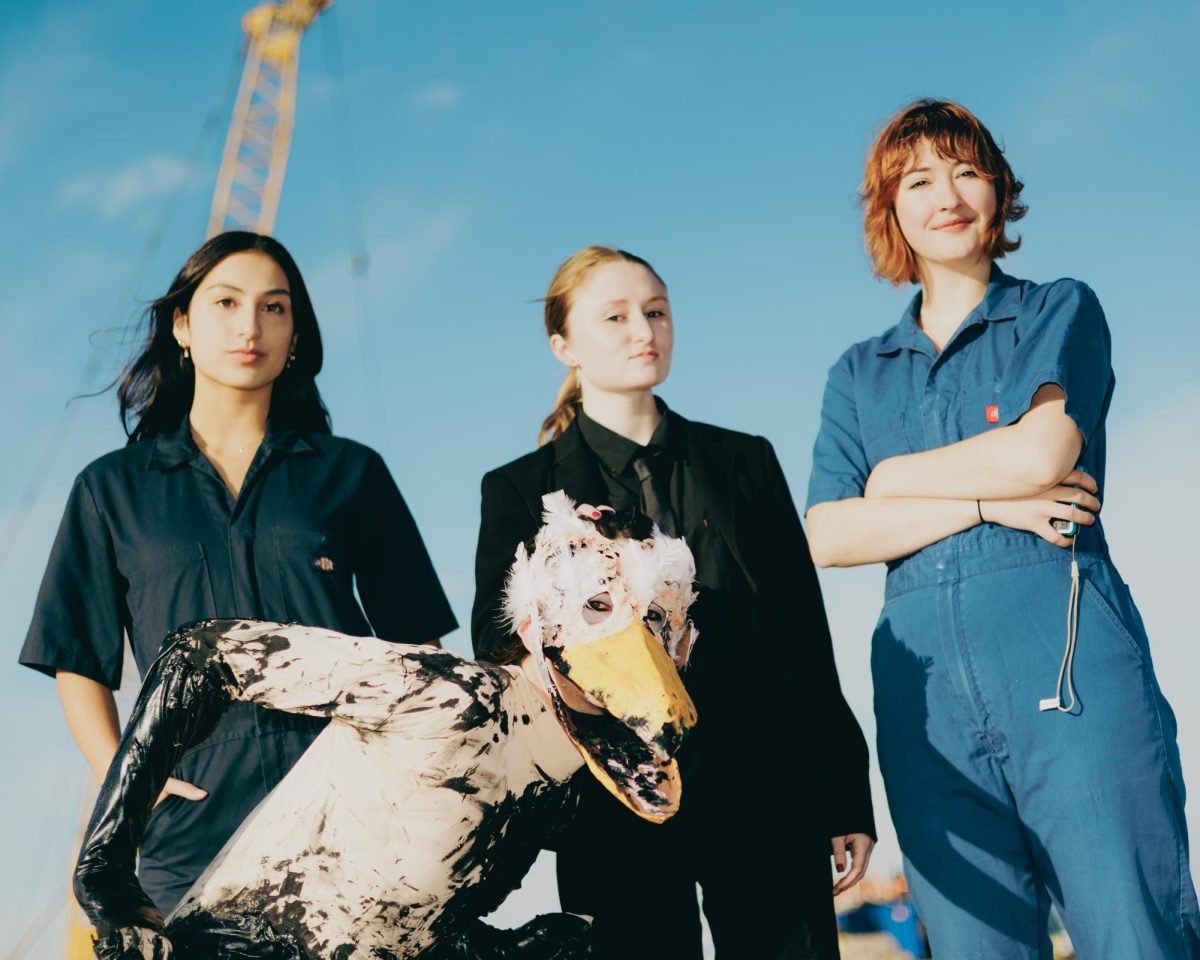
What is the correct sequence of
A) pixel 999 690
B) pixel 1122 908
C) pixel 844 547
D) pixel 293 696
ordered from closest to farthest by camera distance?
pixel 293 696, pixel 1122 908, pixel 999 690, pixel 844 547

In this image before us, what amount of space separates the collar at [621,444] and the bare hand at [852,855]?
1306 mm

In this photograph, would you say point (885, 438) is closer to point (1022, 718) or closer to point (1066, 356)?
point (1066, 356)

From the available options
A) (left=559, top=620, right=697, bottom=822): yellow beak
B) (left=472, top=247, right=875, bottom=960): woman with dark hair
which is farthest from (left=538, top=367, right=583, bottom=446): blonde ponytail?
(left=559, top=620, right=697, bottom=822): yellow beak

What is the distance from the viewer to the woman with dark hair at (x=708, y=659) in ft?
13.1

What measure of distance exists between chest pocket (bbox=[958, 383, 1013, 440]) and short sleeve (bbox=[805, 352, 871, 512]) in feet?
1.22

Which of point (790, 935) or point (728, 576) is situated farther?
point (728, 576)

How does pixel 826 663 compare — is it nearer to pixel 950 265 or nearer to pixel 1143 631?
pixel 1143 631

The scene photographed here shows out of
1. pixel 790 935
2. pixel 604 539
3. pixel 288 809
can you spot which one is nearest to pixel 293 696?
pixel 288 809

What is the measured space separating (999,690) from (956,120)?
182cm

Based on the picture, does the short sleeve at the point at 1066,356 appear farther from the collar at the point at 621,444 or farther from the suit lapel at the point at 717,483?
the collar at the point at 621,444

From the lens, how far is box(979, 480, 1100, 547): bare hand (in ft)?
12.6

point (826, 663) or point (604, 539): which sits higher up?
point (604, 539)

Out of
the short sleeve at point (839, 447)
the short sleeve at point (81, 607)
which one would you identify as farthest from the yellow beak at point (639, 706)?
the short sleeve at point (81, 607)

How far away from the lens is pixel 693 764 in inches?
157
